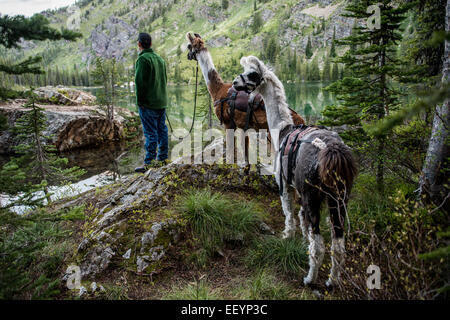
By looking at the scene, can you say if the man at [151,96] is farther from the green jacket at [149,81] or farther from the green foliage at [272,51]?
the green foliage at [272,51]

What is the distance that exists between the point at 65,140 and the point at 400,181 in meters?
22.7

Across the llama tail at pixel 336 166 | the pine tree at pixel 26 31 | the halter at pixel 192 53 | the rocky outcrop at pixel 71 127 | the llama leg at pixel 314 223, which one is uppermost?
the halter at pixel 192 53

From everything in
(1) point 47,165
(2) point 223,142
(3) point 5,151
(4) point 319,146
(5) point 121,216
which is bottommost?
(3) point 5,151

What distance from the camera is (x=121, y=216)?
14.6 feet

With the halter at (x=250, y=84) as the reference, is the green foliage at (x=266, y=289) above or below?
below

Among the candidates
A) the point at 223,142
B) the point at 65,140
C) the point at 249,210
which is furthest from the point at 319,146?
the point at 65,140

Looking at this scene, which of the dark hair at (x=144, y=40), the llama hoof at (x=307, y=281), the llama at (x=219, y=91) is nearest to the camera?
the llama hoof at (x=307, y=281)

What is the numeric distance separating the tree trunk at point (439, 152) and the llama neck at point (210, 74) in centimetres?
443

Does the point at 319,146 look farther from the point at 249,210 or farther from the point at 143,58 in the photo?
the point at 143,58

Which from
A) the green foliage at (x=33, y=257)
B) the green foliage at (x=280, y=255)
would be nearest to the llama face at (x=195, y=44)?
the green foliage at (x=33, y=257)

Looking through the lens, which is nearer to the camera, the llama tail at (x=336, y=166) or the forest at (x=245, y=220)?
the forest at (x=245, y=220)

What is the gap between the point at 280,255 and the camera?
3.88m

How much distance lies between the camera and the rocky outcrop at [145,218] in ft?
12.6

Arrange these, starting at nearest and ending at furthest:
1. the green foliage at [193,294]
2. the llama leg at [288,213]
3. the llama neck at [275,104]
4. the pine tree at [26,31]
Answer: the pine tree at [26,31] → the green foliage at [193,294] → the llama leg at [288,213] → the llama neck at [275,104]
